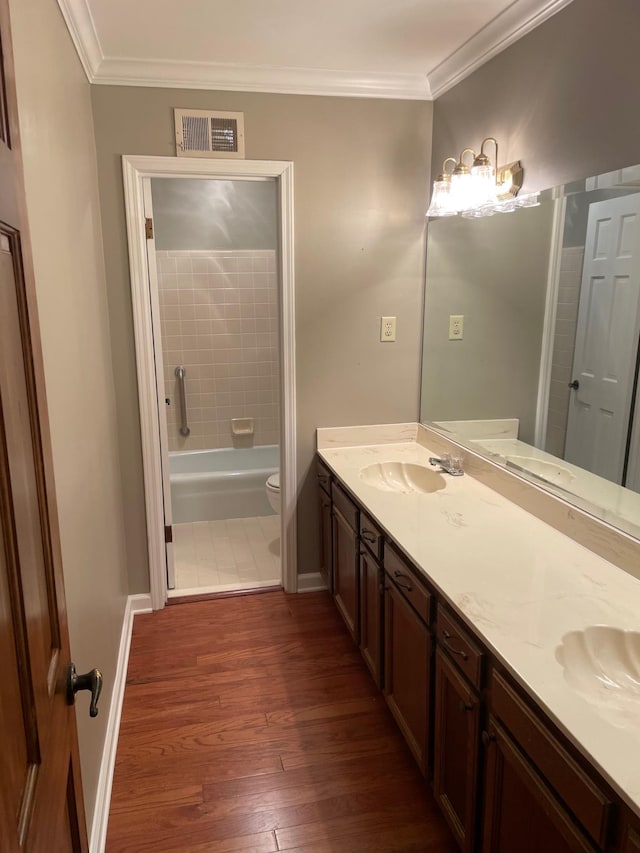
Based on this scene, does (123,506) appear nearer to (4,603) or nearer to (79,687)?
(79,687)

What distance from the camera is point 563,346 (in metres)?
1.98

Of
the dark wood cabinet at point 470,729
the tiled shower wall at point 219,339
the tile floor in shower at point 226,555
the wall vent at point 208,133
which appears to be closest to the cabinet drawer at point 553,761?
the dark wood cabinet at point 470,729

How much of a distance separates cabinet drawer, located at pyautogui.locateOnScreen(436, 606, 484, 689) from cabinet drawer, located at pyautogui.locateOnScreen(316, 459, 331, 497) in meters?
1.30

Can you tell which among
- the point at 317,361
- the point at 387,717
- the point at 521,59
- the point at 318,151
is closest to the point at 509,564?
the point at 387,717

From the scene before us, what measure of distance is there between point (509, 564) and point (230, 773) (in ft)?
3.95

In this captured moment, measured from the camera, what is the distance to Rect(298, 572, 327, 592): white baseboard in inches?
128

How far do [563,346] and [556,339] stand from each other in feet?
0.16

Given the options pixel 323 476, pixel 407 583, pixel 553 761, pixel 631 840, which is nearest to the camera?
pixel 631 840

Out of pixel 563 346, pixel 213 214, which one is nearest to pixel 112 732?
pixel 563 346

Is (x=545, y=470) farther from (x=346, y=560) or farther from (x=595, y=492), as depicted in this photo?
(x=346, y=560)

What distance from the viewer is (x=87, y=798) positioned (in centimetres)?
170

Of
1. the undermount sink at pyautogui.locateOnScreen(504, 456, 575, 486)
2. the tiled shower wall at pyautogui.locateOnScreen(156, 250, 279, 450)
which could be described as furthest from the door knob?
the tiled shower wall at pyautogui.locateOnScreen(156, 250, 279, 450)

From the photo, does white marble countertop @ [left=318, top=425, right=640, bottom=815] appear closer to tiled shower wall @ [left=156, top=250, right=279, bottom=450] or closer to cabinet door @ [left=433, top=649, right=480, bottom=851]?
cabinet door @ [left=433, top=649, right=480, bottom=851]

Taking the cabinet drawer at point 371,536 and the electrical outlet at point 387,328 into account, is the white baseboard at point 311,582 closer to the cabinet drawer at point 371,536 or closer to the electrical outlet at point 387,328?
the cabinet drawer at point 371,536
